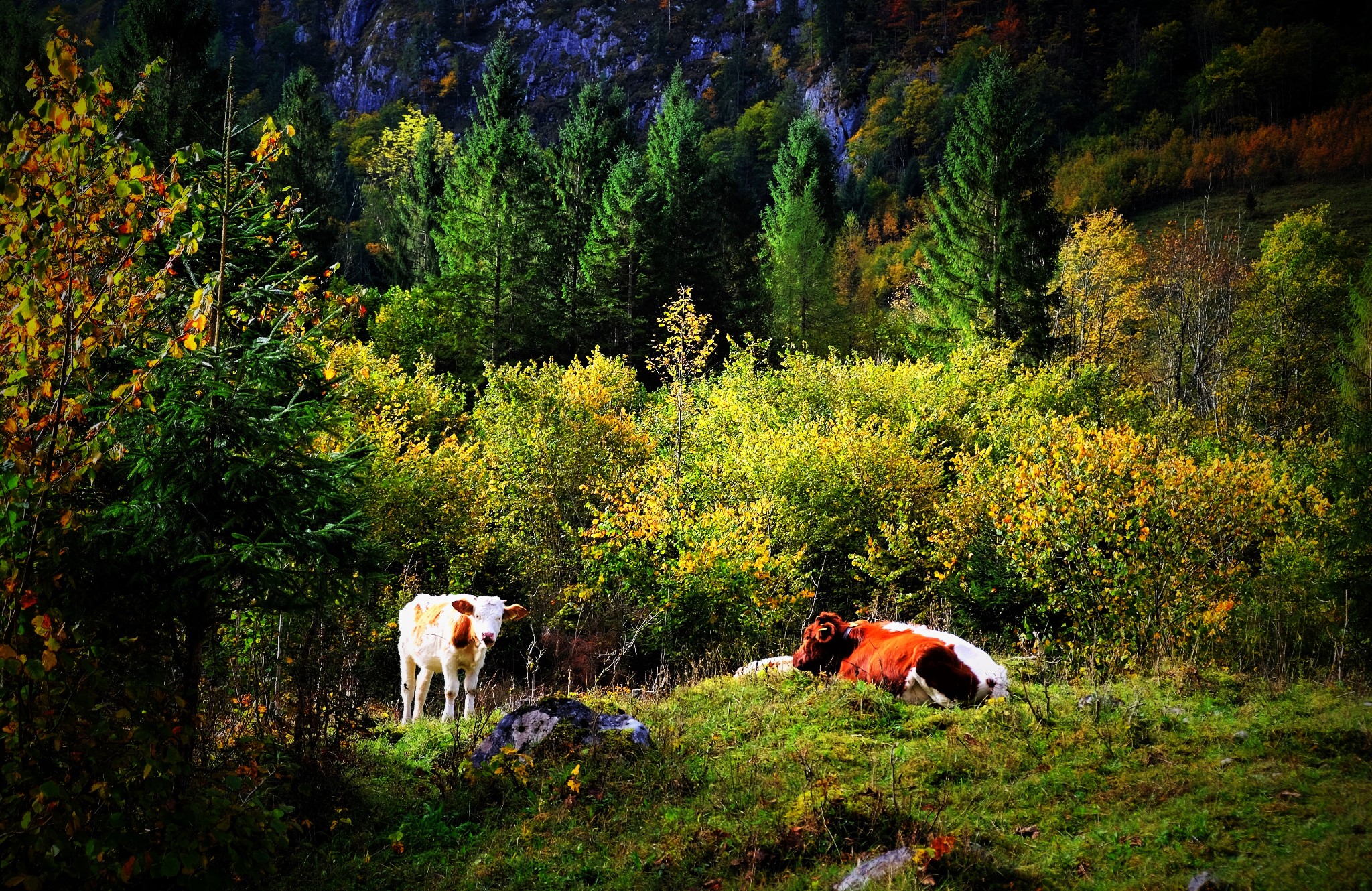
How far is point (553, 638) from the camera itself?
13820 mm

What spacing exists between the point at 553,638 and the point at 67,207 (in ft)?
35.1

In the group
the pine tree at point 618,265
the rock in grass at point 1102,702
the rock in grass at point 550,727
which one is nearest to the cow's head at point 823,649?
the rock in grass at point 550,727

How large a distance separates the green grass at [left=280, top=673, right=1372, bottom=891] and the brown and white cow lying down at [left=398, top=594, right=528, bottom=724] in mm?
2234

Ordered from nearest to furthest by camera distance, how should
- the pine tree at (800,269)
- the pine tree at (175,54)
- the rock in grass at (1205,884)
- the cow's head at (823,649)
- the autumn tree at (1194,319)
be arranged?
the rock in grass at (1205,884)
the cow's head at (823,649)
the pine tree at (175,54)
the autumn tree at (1194,319)
the pine tree at (800,269)

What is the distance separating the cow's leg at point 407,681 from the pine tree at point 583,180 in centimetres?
2658

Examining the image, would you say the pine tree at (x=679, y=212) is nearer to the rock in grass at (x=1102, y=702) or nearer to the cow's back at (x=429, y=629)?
the cow's back at (x=429, y=629)

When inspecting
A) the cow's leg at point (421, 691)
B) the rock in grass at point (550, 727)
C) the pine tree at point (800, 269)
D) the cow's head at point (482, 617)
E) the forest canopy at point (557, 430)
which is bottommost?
the cow's leg at point (421, 691)

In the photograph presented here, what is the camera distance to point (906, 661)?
7801 mm

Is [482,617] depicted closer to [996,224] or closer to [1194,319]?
[996,224]

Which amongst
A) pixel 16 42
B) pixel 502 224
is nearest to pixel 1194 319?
pixel 502 224

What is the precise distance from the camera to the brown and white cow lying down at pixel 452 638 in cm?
966

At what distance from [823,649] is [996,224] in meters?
28.7

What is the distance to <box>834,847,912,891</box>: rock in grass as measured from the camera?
4.43 meters

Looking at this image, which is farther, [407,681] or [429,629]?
[407,681]
